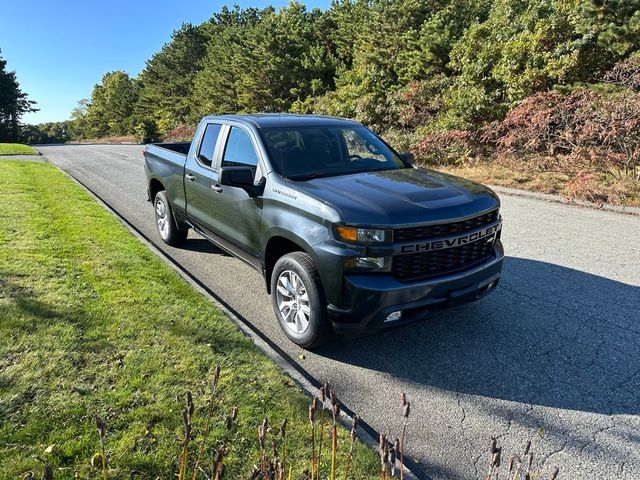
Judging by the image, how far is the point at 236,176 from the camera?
150 inches

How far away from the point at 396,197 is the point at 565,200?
24.4ft

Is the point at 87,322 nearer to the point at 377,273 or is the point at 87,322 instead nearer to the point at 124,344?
the point at 124,344

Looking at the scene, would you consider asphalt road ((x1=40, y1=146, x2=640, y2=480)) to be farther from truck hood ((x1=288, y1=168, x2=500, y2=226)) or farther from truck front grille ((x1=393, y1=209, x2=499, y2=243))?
truck hood ((x1=288, y1=168, x2=500, y2=226))

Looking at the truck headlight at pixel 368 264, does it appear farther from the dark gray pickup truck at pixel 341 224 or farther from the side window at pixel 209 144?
the side window at pixel 209 144

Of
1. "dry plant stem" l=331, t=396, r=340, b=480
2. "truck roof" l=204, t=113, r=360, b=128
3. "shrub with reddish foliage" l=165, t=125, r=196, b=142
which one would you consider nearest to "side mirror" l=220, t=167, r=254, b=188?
"truck roof" l=204, t=113, r=360, b=128

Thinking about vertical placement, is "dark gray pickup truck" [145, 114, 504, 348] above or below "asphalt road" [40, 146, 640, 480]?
above

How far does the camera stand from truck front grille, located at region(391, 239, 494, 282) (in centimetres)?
326

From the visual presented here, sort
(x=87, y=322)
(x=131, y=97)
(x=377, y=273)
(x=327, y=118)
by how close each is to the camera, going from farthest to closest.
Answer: (x=131, y=97) → (x=327, y=118) → (x=87, y=322) → (x=377, y=273)

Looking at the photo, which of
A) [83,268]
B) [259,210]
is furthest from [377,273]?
[83,268]

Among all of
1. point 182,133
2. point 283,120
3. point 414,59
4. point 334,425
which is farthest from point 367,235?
point 182,133

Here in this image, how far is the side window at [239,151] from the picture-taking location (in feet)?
14.3

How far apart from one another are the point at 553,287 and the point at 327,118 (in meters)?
3.24

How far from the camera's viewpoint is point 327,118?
17.1ft

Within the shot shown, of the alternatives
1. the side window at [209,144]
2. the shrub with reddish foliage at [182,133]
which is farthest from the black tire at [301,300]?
the shrub with reddish foliage at [182,133]
